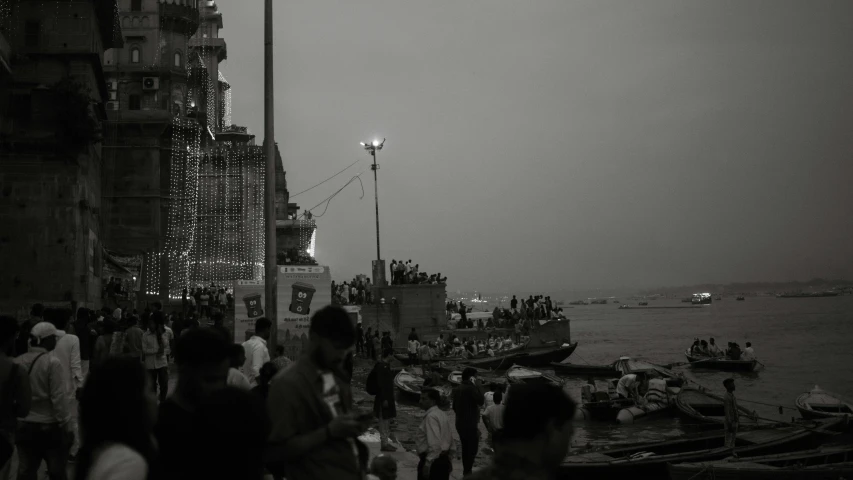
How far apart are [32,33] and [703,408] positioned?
29.1 m

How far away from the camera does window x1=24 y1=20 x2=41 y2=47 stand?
90.2ft

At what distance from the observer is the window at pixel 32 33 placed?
27.5m

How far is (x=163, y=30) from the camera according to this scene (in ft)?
161

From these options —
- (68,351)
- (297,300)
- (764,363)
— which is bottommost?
(764,363)

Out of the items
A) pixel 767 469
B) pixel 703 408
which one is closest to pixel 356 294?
pixel 703 408

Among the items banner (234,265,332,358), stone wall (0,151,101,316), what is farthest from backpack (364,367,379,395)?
stone wall (0,151,101,316)

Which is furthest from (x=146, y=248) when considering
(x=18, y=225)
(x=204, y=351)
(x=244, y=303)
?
(x=204, y=351)

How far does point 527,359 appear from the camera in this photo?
4044 cm

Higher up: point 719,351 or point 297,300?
point 297,300

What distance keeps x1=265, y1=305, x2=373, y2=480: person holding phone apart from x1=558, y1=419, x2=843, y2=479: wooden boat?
10529 millimetres

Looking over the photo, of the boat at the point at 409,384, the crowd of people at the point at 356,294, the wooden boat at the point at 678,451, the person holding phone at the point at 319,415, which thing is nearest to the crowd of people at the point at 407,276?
the crowd of people at the point at 356,294

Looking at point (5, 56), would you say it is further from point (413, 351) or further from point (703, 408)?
point (703, 408)

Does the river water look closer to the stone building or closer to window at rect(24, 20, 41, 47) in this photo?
the stone building

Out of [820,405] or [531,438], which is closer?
[531,438]
